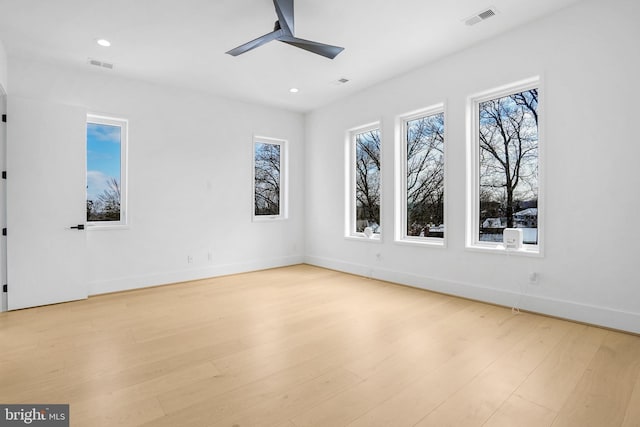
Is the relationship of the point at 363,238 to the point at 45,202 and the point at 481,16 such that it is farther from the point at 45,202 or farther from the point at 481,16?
the point at 45,202

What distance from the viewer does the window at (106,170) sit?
454 cm

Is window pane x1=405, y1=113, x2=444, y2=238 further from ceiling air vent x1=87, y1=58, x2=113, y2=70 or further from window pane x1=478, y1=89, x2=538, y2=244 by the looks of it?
ceiling air vent x1=87, y1=58, x2=113, y2=70

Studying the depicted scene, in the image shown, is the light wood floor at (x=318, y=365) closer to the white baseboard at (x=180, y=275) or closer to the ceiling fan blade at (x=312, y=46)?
the white baseboard at (x=180, y=275)

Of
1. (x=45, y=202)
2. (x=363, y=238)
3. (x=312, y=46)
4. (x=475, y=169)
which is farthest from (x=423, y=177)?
(x=45, y=202)

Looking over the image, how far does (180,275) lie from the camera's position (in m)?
5.07

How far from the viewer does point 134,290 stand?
15.1 feet

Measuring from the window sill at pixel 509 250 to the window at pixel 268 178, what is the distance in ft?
11.7

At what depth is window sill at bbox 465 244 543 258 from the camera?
343 cm

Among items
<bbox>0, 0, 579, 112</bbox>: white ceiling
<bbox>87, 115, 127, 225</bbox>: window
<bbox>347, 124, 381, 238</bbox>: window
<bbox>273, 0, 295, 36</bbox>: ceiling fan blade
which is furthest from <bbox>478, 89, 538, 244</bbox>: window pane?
<bbox>87, 115, 127, 225</bbox>: window

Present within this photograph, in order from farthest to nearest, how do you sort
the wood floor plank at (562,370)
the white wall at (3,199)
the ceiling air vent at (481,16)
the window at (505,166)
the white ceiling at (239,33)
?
the white wall at (3,199), the window at (505,166), the ceiling air vent at (481,16), the white ceiling at (239,33), the wood floor plank at (562,370)

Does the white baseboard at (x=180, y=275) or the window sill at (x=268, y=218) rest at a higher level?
the window sill at (x=268, y=218)

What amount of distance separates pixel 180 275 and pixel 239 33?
11.6ft

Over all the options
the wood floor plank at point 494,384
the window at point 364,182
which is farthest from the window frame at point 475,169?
the window at point 364,182

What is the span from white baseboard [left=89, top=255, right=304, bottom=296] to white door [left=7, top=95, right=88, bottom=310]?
32 cm
